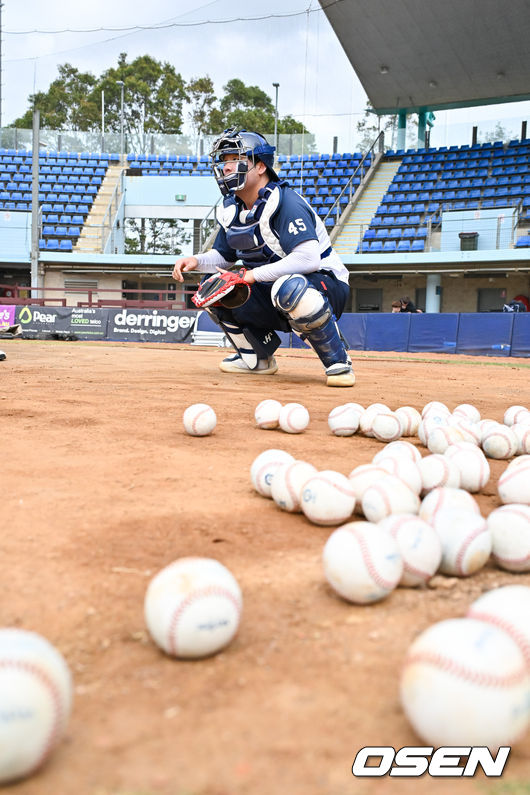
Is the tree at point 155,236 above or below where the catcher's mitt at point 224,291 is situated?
above

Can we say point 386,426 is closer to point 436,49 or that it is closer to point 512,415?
point 512,415

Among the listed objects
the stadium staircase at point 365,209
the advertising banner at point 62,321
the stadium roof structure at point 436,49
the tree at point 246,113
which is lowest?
the advertising banner at point 62,321

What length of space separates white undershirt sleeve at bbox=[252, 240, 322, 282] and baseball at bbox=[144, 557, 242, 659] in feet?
15.5

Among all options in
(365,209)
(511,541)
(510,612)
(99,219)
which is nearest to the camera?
(510,612)

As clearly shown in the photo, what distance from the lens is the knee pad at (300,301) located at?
19.4 ft

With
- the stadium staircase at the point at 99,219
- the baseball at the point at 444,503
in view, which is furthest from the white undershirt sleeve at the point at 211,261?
the stadium staircase at the point at 99,219

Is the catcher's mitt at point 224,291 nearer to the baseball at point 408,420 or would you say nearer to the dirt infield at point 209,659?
the baseball at point 408,420

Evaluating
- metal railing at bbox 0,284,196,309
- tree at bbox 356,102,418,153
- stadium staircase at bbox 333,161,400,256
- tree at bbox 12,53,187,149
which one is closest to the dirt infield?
metal railing at bbox 0,284,196,309

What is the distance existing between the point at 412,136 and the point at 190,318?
18.5 meters

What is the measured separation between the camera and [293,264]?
6027 millimetres

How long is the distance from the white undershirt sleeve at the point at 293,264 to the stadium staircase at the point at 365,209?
19.2 meters

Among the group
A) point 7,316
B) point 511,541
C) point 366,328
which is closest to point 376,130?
point 366,328

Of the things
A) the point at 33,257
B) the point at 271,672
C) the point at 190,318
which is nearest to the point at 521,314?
the point at 190,318

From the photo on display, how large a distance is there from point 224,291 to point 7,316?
1498cm
